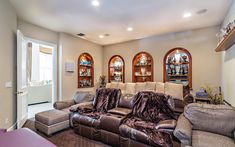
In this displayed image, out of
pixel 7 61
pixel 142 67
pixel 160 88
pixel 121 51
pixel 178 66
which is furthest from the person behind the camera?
pixel 121 51

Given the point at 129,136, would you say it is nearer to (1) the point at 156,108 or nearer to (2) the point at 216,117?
(1) the point at 156,108

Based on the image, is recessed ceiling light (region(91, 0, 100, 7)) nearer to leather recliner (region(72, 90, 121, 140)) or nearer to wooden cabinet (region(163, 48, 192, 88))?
leather recliner (region(72, 90, 121, 140))

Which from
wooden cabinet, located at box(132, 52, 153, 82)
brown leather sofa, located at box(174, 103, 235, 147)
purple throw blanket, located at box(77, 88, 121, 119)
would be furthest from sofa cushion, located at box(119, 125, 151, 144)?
wooden cabinet, located at box(132, 52, 153, 82)

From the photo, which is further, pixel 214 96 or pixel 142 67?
pixel 142 67

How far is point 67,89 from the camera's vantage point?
5164 millimetres

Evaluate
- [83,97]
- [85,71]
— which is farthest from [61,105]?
[85,71]

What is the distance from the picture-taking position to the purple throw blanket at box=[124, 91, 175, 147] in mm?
2287

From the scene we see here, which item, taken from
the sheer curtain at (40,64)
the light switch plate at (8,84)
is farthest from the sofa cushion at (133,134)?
the sheer curtain at (40,64)

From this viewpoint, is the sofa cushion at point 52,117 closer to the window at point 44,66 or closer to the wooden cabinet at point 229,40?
the wooden cabinet at point 229,40

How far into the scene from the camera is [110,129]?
2596mm

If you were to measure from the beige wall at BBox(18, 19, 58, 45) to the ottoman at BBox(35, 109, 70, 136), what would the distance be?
2531 millimetres

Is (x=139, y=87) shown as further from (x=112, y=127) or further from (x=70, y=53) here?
(x=70, y=53)

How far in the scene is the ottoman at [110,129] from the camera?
8.28 feet

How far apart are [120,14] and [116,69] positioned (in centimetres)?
349
